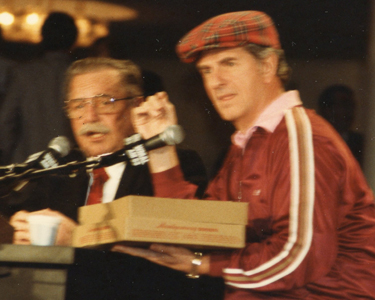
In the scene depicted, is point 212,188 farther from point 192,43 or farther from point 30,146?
point 30,146

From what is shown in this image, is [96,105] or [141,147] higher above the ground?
[96,105]

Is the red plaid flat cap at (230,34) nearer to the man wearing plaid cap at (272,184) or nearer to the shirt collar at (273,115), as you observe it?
the man wearing plaid cap at (272,184)

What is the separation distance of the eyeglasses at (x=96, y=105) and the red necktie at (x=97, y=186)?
252 millimetres

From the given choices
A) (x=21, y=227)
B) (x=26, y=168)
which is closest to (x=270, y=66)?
(x=26, y=168)

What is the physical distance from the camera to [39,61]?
2.54 metres

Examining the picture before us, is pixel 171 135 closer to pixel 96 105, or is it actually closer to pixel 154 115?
pixel 154 115

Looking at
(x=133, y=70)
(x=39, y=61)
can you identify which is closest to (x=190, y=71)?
(x=133, y=70)

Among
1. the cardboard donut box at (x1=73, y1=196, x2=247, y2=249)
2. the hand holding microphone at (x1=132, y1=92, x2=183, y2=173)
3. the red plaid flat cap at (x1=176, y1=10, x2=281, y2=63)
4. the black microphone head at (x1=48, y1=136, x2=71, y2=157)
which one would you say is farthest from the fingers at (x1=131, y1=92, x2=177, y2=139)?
the cardboard donut box at (x1=73, y1=196, x2=247, y2=249)

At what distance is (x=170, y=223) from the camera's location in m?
1.66

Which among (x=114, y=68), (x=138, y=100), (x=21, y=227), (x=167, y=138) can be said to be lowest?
(x=21, y=227)

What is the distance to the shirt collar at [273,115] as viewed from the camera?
2.03m

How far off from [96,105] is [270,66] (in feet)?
2.33

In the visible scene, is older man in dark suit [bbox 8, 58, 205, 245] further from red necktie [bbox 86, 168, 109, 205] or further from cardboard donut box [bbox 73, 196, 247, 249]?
cardboard donut box [bbox 73, 196, 247, 249]

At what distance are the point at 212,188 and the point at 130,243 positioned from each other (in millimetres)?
587
